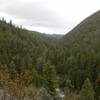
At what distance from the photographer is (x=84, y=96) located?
4178cm

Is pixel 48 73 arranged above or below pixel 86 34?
below

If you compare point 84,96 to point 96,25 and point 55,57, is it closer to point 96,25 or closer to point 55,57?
point 55,57

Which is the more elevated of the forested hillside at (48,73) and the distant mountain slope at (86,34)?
the distant mountain slope at (86,34)

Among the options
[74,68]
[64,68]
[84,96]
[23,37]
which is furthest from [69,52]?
[84,96]

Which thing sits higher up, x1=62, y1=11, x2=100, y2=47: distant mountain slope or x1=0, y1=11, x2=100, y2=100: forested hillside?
x1=62, y1=11, x2=100, y2=47: distant mountain slope

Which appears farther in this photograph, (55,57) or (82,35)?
(82,35)

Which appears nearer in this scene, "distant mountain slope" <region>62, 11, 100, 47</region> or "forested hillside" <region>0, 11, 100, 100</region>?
"forested hillside" <region>0, 11, 100, 100</region>

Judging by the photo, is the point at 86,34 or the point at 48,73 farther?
the point at 86,34

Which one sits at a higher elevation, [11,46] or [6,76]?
[11,46]

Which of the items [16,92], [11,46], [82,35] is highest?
[82,35]

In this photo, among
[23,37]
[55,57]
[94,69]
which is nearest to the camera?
[94,69]

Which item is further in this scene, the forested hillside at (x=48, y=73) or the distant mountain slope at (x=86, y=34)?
the distant mountain slope at (x=86, y=34)

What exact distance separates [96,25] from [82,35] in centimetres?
1686

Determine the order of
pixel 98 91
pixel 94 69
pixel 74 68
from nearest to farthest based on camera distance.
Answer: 1. pixel 98 91
2. pixel 94 69
3. pixel 74 68
